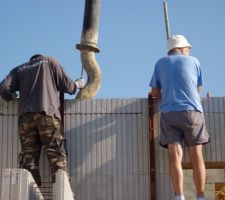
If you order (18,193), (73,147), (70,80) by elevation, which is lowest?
(18,193)

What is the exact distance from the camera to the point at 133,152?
6.03 metres

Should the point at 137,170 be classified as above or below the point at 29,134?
below

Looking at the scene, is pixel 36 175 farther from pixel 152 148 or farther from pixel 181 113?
pixel 181 113

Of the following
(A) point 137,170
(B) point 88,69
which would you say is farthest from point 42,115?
(B) point 88,69

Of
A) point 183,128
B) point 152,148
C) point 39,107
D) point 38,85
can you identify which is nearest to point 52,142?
point 39,107

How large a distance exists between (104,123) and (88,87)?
1464 mm

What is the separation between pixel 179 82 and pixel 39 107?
5.16ft

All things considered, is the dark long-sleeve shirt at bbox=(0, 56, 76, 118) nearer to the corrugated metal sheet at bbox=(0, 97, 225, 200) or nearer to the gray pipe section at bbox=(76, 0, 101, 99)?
the corrugated metal sheet at bbox=(0, 97, 225, 200)

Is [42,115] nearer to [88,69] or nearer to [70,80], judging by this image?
[70,80]

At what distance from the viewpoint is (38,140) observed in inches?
229

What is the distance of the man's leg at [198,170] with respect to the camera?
465 cm

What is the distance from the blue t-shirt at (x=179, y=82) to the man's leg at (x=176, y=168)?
1.21 ft

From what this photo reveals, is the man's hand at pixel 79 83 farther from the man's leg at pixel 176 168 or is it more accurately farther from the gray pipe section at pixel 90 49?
the man's leg at pixel 176 168

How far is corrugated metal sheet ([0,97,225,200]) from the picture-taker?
5930mm
